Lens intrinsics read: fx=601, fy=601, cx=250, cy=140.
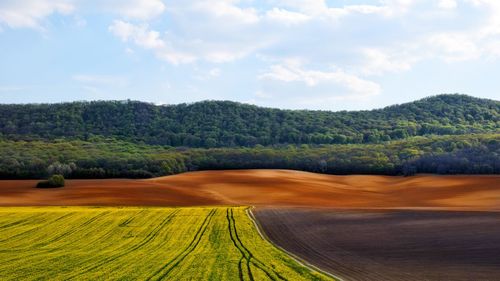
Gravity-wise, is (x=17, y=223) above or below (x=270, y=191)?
below

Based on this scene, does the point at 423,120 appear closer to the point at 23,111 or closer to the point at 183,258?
the point at 23,111

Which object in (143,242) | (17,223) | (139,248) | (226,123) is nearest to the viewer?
(139,248)

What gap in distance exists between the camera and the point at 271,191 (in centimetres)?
8400

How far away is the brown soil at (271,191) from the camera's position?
72.9m

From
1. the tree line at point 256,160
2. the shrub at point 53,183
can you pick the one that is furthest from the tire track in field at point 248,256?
the tree line at point 256,160

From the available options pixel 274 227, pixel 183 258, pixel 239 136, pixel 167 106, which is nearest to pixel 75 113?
pixel 167 106

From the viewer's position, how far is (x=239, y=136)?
15688 centimetres

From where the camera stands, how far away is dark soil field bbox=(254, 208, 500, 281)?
26.8 meters

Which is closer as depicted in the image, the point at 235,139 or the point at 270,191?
the point at 270,191

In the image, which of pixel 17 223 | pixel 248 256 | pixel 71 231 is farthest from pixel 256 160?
pixel 248 256

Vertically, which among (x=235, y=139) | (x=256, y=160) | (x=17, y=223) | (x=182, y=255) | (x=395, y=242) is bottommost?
Result: (x=17, y=223)

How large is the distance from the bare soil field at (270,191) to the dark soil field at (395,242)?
65.9 feet

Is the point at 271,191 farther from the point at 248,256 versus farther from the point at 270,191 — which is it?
the point at 248,256

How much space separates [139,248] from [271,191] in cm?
5017
